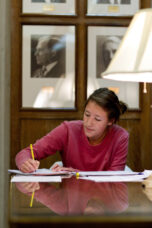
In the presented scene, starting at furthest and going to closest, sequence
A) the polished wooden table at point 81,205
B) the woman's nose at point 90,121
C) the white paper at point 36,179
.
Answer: the woman's nose at point 90,121 → the white paper at point 36,179 → the polished wooden table at point 81,205

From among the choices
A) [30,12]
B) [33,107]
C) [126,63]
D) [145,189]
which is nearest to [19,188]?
[145,189]

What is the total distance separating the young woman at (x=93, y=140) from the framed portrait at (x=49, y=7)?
0.99 meters

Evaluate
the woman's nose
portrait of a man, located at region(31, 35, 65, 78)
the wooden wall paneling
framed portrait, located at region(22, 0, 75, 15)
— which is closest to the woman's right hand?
the woman's nose

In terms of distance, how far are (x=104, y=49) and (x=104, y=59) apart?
8 centimetres

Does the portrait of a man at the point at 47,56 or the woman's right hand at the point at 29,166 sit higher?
the portrait of a man at the point at 47,56

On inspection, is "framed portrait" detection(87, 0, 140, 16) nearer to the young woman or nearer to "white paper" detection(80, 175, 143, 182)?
the young woman

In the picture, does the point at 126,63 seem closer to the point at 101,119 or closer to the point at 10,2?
the point at 101,119

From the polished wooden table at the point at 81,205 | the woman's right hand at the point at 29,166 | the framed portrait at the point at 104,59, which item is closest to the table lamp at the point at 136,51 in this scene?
the polished wooden table at the point at 81,205

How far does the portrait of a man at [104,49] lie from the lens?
3.30 m

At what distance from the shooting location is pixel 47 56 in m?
3.31

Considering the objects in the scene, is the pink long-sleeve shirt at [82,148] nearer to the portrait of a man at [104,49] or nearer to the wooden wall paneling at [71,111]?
the wooden wall paneling at [71,111]

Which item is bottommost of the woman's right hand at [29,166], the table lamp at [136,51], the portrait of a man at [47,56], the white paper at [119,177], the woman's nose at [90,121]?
the white paper at [119,177]

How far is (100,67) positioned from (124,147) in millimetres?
1010

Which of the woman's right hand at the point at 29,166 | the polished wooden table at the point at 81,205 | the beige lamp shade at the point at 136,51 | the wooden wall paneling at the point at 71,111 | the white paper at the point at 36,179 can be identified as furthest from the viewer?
the wooden wall paneling at the point at 71,111
